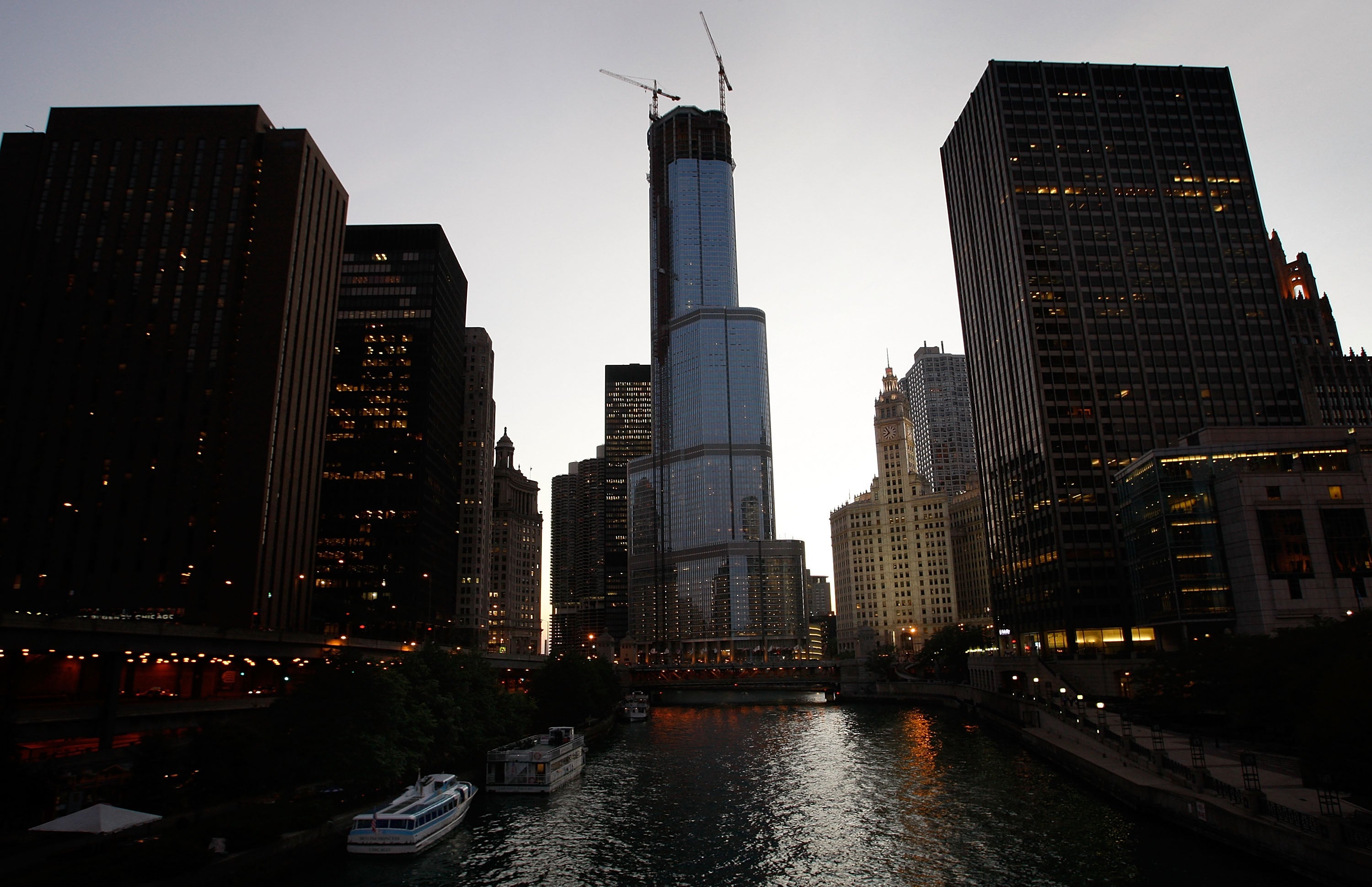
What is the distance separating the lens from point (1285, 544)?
108812 mm

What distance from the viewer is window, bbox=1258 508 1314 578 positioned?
107688 mm

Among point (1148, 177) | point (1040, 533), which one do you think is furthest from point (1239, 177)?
point (1040, 533)

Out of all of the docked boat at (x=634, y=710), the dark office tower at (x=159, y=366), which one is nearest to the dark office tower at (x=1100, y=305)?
the docked boat at (x=634, y=710)

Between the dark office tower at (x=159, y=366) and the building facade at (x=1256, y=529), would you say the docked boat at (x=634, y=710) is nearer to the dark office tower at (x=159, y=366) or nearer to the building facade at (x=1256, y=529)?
the dark office tower at (x=159, y=366)

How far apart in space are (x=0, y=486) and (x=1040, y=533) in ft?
584

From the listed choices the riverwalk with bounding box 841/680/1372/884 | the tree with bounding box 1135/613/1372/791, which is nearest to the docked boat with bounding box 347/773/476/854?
the riverwalk with bounding box 841/680/1372/884

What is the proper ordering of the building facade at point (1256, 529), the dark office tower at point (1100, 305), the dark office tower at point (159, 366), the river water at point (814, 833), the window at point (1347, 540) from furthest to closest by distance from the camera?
the dark office tower at point (1100, 305) → the dark office tower at point (159, 366) → the building facade at point (1256, 529) → the window at point (1347, 540) → the river water at point (814, 833)

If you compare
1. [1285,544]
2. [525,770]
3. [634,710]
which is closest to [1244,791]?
[525,770]

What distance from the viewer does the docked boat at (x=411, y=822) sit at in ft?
177

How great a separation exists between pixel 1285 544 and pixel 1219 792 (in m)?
67.9

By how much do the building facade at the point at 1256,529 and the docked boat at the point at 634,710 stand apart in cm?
8844

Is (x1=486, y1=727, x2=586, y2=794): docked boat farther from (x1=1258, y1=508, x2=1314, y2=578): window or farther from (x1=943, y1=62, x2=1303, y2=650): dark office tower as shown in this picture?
(x1=943, y1=62, x2=1303, y2=650): dark office tower

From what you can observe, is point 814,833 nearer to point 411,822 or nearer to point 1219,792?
point 1219,792

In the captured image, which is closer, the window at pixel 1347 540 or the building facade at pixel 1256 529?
the window at pixel 1347 540
